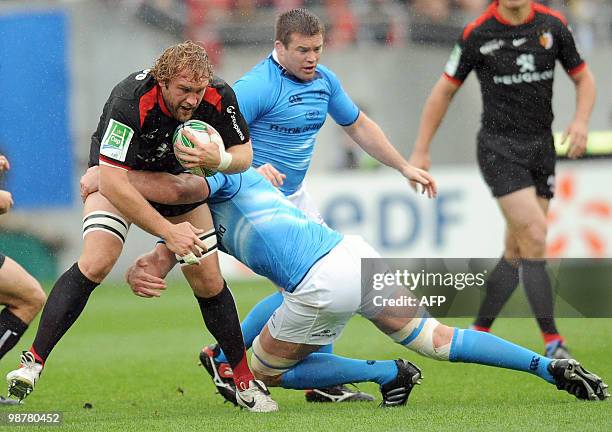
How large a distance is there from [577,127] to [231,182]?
2696 mm

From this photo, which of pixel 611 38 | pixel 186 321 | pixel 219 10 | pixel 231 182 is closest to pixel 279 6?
pixel 219 10

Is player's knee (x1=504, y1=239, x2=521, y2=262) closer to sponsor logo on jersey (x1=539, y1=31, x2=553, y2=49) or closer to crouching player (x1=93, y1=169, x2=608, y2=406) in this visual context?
sponsor logo on jersey (x1=539, y1=31, x2=553, y2=49)

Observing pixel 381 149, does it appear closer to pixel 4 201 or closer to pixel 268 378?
pixel 268 378

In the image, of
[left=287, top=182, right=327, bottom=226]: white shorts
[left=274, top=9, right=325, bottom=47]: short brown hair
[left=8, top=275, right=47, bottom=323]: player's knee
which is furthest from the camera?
[left=287, top=182, right=327, bottom=226]: white shorts

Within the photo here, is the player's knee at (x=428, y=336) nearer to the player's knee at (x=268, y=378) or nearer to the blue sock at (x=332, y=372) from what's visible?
the blue sock at (x=332, y=372)

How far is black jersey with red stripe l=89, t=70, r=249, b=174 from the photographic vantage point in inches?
199

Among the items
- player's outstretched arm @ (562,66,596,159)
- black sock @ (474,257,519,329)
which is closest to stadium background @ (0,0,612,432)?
black sock @ (474,257,519,329)

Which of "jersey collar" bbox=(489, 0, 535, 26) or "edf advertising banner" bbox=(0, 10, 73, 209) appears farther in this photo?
"edf advertising banner" bbox=(0, 10, 73, 209)

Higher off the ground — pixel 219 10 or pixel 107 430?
pixel 219 10

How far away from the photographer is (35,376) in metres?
5.16

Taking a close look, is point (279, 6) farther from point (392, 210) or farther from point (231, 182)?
point (231, 182)

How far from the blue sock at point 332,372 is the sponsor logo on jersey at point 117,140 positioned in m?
1.31

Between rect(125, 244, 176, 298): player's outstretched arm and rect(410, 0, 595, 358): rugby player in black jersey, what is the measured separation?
246cm

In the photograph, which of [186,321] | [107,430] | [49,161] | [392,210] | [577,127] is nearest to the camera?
[107,430]
